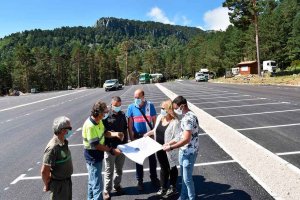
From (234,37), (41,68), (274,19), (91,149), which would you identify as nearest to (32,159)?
(91,149)

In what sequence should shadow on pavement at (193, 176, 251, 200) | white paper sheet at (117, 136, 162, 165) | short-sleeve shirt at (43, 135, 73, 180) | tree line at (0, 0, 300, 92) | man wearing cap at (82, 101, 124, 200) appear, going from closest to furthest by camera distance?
1. short-sleeve shirt at (43, 135, 73, 180)
2. man wearing cap at (82, 101, 124, 200)
3. white paper sheet at (117, 136, 162, 165)
4. shadow on pavement at (193, 176, 251, 200)
5. tree line at (0, 0, 300, 92)

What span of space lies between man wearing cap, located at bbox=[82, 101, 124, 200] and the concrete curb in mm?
2908

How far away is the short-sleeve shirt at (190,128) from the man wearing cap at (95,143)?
1151 millimetres

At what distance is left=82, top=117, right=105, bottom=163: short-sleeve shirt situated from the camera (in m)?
6.25

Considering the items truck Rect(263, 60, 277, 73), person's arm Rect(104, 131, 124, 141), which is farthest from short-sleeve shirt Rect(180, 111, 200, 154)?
truck Rect(263, 60, 277, 73)

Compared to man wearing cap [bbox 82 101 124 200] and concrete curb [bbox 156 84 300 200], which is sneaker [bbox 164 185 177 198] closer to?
man wearing cap [bbox 82 101 124 200]

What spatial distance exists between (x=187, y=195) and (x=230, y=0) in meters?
62.4

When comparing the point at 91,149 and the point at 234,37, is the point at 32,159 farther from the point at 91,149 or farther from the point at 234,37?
the point at 234,37

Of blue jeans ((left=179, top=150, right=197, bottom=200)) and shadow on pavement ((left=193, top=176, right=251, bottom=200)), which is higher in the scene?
blue jeans ((left=179, top=150, right=197, bottom=200))

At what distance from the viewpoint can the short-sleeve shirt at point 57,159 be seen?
5000 mm

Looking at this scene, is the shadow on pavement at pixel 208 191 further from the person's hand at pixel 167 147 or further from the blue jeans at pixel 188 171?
the person's hand at pixel 167 147

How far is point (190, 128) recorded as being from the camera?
6121mm

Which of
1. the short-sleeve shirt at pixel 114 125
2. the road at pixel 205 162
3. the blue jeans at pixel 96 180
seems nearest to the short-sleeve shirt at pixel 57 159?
the blue jeans at pixel 96 180

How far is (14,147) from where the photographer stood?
13109mm
